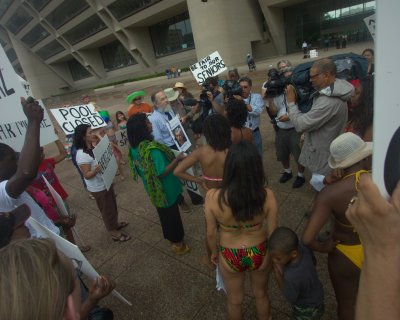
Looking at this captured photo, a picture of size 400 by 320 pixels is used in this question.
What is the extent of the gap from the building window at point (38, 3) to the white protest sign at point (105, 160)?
40717 millimetres

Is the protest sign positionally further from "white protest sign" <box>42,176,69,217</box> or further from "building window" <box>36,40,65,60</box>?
"building window" <box>36,40,65,60</box>

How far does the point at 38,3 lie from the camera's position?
35.3m

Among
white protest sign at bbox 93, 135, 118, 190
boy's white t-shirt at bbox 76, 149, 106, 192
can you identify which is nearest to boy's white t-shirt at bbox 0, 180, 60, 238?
white protest sign at bbox 93, 135, 118, 190

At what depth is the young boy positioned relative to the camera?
1724mm

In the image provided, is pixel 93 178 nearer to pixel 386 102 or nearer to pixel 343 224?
pixel 343 224

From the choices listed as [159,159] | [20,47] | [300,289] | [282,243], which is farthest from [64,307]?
[20,47]

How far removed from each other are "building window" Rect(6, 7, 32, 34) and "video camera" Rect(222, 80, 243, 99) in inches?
1814

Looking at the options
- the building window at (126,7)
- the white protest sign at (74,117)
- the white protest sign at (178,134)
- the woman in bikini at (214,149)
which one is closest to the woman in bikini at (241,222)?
the woman in bikini at (214,149)

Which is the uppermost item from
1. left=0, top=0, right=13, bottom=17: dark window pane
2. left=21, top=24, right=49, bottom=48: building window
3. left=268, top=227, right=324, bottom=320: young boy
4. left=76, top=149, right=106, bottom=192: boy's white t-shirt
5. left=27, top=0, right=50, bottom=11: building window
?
left=0, top=0, right=13, bottom=17: dark window pane

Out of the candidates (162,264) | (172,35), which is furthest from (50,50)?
(162,264)

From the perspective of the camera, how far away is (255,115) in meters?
4.25

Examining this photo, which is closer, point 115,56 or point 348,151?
point 348,151

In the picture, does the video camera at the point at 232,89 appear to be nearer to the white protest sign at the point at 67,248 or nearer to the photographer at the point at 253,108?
the photographer at the point at 253,108

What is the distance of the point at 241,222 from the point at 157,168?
127cm
